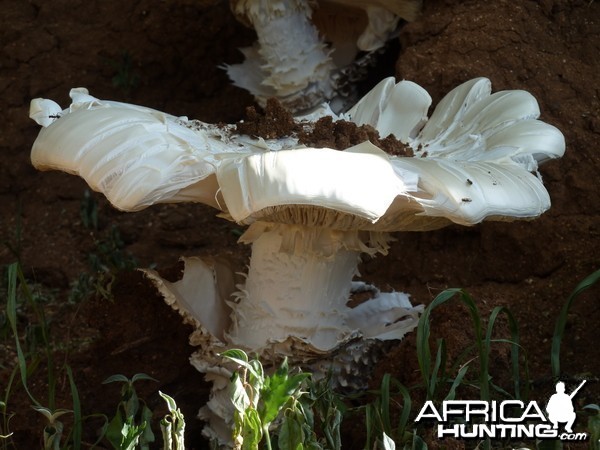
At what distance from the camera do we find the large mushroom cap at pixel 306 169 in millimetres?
2102

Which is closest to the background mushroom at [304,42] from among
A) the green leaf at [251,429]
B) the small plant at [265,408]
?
the small plant at [265,408]

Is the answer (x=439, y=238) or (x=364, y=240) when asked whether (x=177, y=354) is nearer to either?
(x=364, y=240)

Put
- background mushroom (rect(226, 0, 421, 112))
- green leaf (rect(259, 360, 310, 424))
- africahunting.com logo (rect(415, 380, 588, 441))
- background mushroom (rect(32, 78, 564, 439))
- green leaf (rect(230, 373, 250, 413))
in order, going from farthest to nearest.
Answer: background mushroom (rect(226, 0, 421, 112)) → africahunting.com logo (rect(415, 380, 588, 441)) → background mushroom (rect(32, 78, 564, 439)) → green leaf (rect(259, 360, 310, 424)) → green leaf (rect(230, 373, 250, 413))

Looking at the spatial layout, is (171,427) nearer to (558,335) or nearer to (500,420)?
(500,420)

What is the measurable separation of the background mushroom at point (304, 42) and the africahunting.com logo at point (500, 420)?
1990 mm

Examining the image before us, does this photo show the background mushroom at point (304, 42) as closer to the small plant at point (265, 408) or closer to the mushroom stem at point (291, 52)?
the mushroom stem at point (291, 52)

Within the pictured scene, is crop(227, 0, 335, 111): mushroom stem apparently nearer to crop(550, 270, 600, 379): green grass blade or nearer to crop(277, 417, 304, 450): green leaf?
crop(550, 270, 600, 379): green grass blade

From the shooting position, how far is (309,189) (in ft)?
6.80

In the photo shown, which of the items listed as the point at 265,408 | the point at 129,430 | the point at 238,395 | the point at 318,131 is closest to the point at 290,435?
the point at 265,408

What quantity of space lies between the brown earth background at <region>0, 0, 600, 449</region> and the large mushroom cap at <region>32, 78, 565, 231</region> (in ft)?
1.59

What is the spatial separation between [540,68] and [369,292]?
112 centimetres

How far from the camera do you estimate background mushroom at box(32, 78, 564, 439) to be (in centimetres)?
214

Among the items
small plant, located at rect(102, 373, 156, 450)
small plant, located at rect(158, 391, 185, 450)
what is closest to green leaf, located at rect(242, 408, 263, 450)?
small plant, located at rect(158, 391, 185, 450)

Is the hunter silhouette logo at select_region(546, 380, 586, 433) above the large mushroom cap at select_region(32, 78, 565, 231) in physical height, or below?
below
